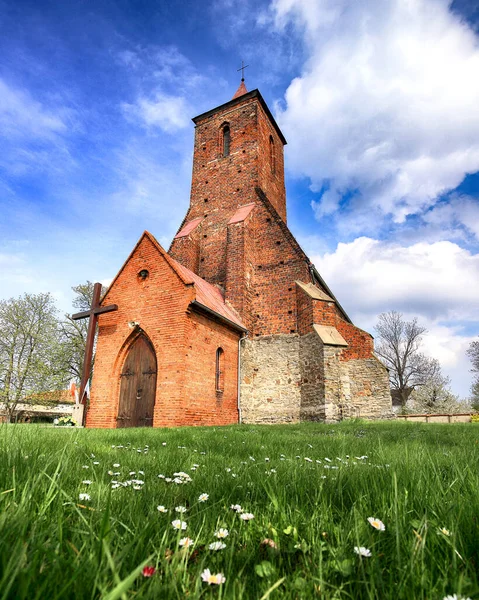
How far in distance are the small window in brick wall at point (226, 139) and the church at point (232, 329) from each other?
403 mm

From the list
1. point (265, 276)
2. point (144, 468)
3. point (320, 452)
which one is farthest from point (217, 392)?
point (144, 468)

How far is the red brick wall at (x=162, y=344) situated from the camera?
439 inches

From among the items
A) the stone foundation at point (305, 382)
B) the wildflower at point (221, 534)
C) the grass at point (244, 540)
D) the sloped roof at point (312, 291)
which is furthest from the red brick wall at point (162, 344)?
the wildflower at point (221, 534)

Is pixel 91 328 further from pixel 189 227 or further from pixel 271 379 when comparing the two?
pixel 189 227

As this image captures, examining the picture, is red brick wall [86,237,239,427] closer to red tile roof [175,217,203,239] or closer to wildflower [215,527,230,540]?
red tile roof [175,217,203,239]

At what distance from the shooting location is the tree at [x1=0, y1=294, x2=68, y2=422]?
23.0 m

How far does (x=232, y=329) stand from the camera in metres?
14.4

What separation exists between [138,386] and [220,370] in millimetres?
3033

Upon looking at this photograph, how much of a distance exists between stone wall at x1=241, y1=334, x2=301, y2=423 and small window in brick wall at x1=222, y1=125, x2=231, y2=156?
11.0 meters

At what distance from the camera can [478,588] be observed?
0.85 meters

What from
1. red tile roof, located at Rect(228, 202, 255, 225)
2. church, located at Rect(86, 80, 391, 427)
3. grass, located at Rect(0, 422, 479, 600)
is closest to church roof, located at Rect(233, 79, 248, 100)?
church, located at Rect(86, 80, 391, 427)

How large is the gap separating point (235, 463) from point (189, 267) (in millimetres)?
14563

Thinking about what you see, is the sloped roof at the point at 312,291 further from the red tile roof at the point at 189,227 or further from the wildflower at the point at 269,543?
the wildflower at the point at 269,543

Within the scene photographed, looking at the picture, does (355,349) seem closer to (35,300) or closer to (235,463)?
(235,463)
